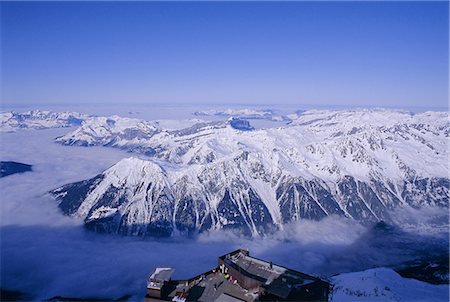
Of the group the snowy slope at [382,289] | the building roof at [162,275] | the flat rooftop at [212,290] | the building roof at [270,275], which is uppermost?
the building roof at [162,275]

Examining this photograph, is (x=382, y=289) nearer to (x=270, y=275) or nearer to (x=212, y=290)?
(x=270, y=275)

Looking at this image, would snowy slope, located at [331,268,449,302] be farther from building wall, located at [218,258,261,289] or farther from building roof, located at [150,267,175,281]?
building roof, located at [150,267,175,281]

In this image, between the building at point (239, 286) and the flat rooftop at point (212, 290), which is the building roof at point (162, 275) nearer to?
the building at point (239, 286)

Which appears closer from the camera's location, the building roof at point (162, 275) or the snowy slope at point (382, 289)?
the building roof at point (162, 275)

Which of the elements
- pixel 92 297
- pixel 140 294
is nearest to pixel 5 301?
pixel 92 297

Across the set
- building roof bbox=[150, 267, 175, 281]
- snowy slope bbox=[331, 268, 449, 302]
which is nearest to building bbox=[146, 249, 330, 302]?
building roof bbox=[150, 267, 175, 281]

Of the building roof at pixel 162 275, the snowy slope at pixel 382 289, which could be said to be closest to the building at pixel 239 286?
the building roof at pixel 162 275
